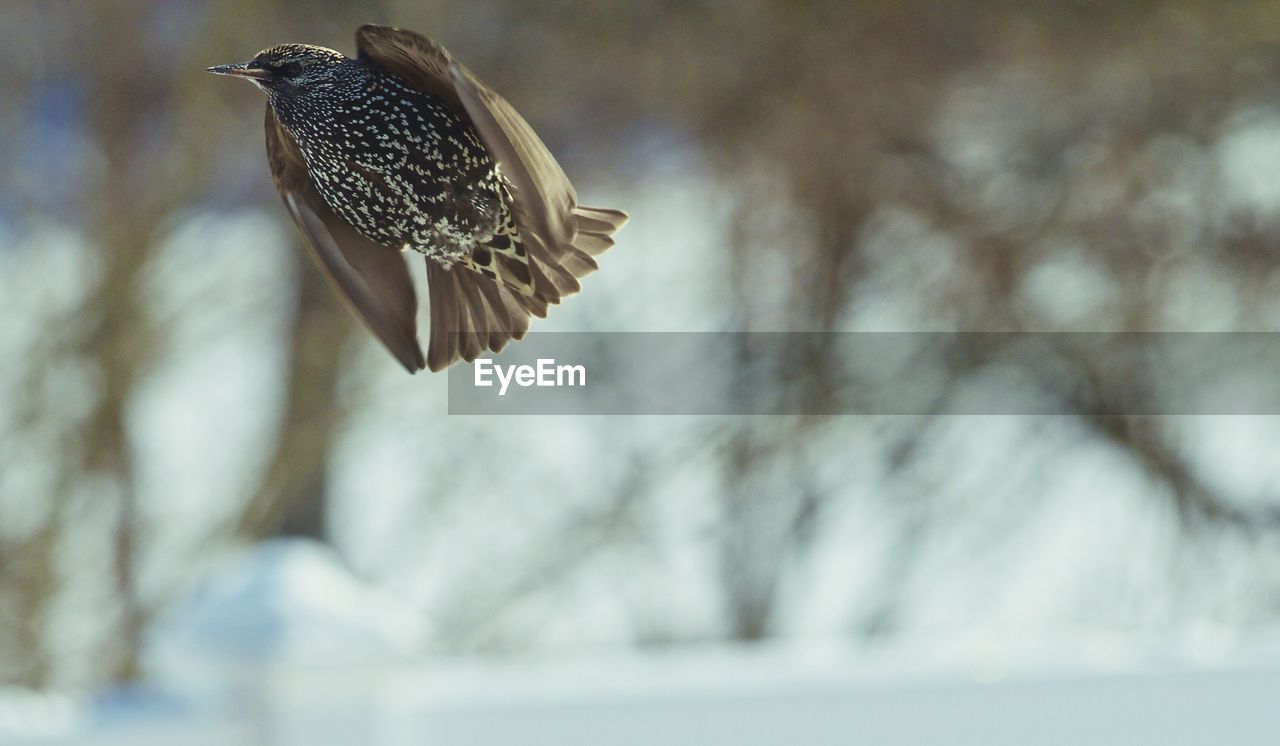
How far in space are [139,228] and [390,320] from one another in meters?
3.06

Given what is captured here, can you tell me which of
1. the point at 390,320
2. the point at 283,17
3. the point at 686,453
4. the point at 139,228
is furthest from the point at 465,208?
the point at 686,453

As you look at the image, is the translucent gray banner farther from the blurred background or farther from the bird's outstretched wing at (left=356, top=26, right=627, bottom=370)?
the bird's outstretched wing at (left=356, top=26, right=627, bottom=370)

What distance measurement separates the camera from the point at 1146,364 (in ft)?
11.7

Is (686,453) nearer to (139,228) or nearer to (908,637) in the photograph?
(908,637)

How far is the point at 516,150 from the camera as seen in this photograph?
Answer: 0.89ft

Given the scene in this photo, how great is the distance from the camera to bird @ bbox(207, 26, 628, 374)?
1.02ft

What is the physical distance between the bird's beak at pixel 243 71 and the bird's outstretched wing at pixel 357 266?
0.6 inches

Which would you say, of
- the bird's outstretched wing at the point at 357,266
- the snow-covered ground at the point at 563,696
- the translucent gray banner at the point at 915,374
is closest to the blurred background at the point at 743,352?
the translucent gray banner at the point at 915,374

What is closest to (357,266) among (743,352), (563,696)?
(563,696)

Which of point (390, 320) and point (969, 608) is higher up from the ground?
point (390, 320)

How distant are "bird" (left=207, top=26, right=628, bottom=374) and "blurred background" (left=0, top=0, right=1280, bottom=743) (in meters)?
2.84

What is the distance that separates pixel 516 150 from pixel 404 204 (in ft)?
0.16
